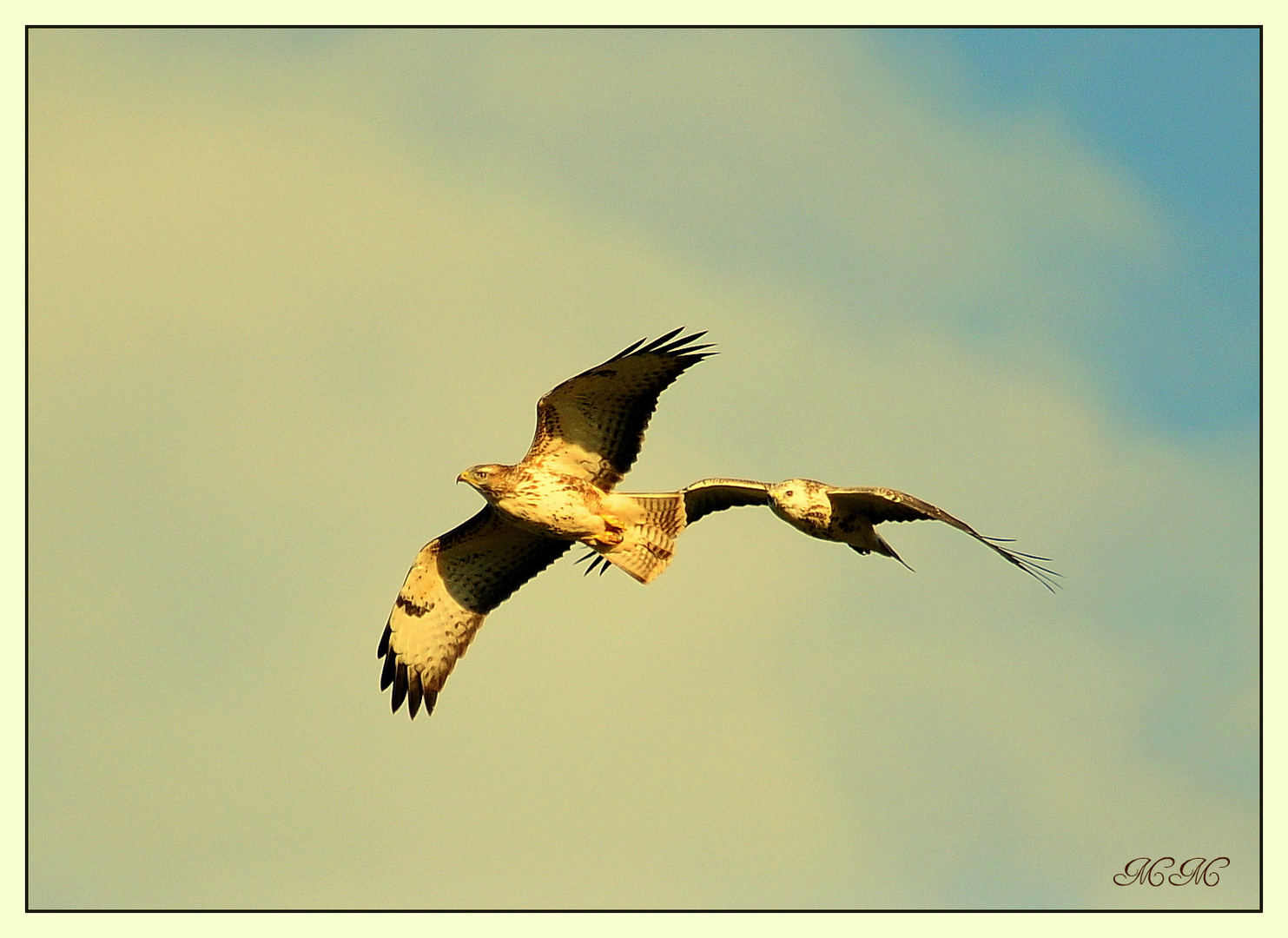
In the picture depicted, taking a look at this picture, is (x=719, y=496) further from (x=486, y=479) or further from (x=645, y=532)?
(x=486, y=479)

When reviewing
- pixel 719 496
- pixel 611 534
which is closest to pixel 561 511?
pixel 611 534

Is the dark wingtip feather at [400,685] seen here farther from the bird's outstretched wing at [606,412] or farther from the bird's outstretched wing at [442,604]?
the bird's outstretched wing at [606,412]

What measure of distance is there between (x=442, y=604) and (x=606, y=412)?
2.36 meters

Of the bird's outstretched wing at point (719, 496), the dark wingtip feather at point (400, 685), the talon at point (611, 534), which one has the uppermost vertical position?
the bird's outstretched wing at point (719, 496)

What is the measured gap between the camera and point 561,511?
11.8 metres

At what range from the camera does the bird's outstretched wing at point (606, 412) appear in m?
11.7

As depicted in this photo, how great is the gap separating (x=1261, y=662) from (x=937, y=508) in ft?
10.7

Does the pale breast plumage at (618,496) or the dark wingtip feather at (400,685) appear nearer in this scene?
the pale breast plumage at (618,496)

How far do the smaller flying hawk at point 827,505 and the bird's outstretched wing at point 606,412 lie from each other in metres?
0.63

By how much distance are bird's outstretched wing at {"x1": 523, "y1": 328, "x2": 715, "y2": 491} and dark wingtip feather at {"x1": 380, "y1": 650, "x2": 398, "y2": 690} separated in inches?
90.7

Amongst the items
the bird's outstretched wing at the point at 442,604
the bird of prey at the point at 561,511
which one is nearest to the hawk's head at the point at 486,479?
the bird of prey at the point at 561,511

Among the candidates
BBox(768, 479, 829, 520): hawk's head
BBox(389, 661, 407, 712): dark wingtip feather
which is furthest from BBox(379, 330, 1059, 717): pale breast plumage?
BBox(389, 661, 407, 712): dark wingtip feather
